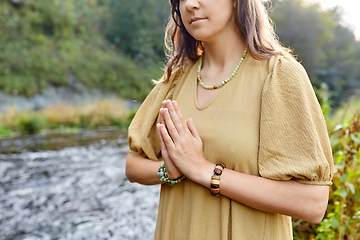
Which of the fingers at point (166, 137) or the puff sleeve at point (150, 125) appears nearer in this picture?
the fingers at point (166, 137)

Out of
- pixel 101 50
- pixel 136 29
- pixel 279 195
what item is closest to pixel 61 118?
pixel 101 50

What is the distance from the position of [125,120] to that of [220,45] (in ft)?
40.3

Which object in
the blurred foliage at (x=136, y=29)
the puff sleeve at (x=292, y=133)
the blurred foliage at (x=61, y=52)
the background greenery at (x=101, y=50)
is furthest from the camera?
the blurred foliage at (x=136, y=29)

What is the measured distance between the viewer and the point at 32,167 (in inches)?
229

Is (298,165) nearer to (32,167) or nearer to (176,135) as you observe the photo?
(176,135)

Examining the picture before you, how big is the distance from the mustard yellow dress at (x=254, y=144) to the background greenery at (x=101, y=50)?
5.36m

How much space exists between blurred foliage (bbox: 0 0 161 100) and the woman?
12756 millimetres

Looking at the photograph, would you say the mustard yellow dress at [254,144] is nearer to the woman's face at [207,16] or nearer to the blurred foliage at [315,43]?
the woman's face at [207,16]

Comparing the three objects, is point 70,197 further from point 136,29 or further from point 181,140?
point 136,29

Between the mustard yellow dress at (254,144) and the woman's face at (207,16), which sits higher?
the woman's face at (207,16)

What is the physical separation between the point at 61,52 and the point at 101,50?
14.1 ft

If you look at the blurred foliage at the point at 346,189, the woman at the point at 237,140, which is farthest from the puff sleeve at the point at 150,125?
the blurred foliage at the point at 346,189

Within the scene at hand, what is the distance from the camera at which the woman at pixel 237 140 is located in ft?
2.91

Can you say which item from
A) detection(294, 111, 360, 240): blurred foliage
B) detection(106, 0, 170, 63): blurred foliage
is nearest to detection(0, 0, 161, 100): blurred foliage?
detection(106, 0, 170, 63): blurred foliage
